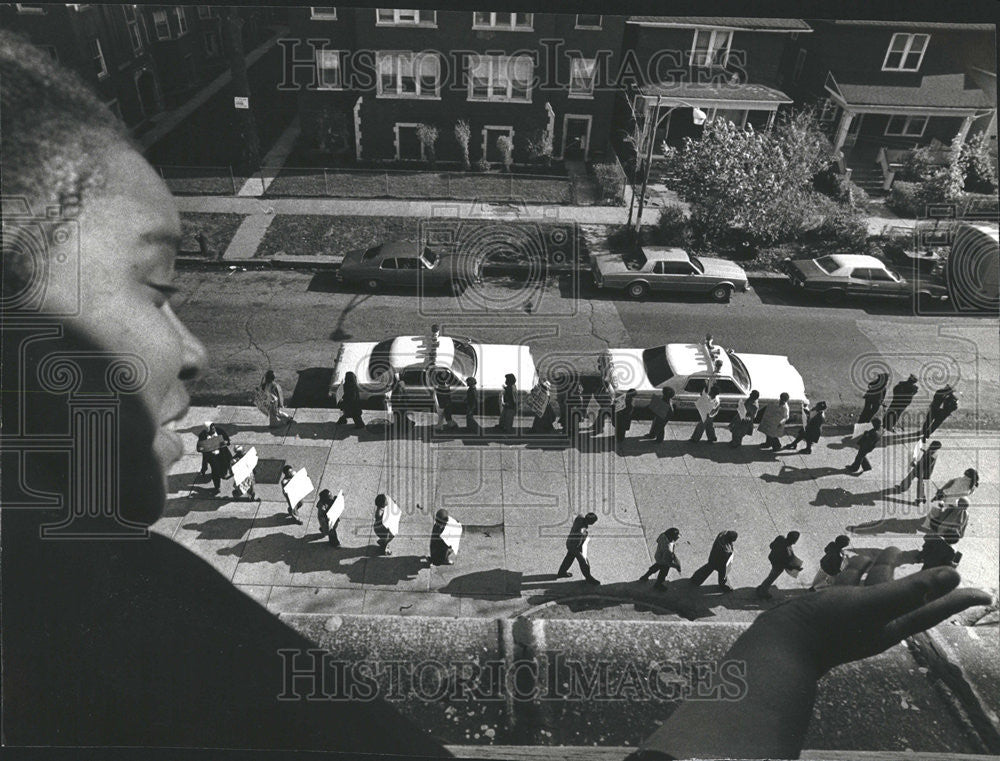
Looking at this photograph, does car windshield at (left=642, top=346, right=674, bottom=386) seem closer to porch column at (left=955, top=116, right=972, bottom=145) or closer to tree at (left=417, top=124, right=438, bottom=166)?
porch column at (left=955, top=116, right=972, bottom=145)

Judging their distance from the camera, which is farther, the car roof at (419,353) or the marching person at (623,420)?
the car roof at (419,353)

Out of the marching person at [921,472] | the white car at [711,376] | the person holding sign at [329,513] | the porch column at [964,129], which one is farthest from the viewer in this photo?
the white car at [711,376]

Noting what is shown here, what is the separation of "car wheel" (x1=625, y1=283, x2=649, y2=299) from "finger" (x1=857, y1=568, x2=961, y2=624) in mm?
9781

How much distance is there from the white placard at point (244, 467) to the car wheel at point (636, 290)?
7831mm

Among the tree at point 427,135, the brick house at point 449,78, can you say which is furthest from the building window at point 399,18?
the tree at point 427,135

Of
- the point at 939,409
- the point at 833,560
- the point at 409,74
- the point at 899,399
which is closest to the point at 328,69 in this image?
the point at 409,74

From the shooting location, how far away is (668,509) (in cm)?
844

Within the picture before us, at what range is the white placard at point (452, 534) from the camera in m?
7.26

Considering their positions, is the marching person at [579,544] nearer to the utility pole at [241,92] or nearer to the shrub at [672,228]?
the utility pole at [241,92]

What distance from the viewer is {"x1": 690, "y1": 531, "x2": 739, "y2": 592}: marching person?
7.06 meters

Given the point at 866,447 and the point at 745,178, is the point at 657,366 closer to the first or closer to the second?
the point at 866,447

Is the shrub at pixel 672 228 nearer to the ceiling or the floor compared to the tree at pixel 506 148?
nearer to the floor

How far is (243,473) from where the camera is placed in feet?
25.5

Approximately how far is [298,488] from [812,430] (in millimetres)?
7599
